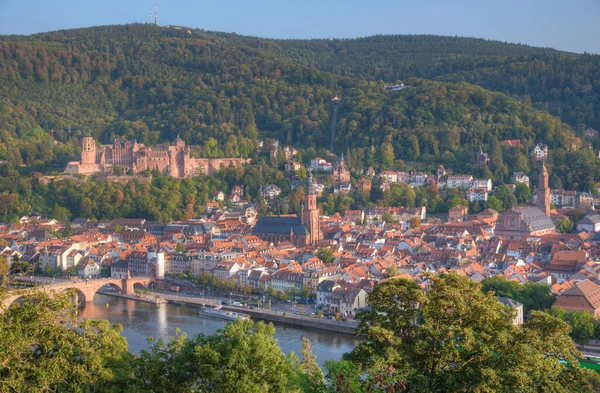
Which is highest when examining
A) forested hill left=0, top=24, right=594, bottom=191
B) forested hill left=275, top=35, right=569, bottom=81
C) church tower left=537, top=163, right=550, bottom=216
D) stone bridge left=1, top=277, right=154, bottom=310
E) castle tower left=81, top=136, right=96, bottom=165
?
forested hill left=275, top=35, right=569, bottom=81

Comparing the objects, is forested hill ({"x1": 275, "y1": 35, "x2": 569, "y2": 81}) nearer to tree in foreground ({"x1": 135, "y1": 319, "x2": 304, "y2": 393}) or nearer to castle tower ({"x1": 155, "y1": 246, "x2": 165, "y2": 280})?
castle tower ({"x1": 155, "y1": 246, "x2": 165, "y2": 280})

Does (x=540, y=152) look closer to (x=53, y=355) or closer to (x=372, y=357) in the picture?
(x=372, y=357)

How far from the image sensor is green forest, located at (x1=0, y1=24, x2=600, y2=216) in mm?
56625

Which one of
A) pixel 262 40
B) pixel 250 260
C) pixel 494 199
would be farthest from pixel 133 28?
pixel 250 260

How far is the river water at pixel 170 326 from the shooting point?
23375mm

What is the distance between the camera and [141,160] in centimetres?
5550

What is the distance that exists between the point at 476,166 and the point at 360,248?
18.4m

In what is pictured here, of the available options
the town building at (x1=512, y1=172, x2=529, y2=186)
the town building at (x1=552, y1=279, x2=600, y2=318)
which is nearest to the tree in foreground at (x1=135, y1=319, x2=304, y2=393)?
the town building at (x1=552, y1=279, x2=600, y2=318)

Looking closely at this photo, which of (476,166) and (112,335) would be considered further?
(476,166)

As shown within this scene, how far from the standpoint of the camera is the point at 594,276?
29.4 metres

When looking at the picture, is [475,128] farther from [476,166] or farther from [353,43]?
[353,43]

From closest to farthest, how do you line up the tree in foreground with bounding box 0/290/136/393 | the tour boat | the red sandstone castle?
the tree in foreground with bounding box 0/290/136/393
the tour boat
the red sandstone castle

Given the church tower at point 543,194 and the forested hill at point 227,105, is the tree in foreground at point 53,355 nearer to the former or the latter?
the church tower at point 543,194

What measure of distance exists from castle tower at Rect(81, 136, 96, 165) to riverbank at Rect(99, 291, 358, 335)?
23.7 m
